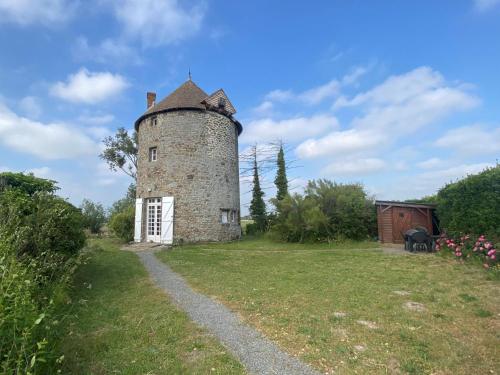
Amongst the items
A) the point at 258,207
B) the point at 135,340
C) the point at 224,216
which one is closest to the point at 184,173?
the point at 224,216

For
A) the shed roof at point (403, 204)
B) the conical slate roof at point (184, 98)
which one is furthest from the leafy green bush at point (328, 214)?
the conical slate roof at point (184, 98)

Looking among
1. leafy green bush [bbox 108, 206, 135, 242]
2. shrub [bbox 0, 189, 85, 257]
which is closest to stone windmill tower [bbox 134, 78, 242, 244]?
leafy green bush [bbox 108, 206, 135, 242]

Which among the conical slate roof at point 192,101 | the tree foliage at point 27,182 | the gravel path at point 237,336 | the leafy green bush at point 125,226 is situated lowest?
the gravel path at point 237,336

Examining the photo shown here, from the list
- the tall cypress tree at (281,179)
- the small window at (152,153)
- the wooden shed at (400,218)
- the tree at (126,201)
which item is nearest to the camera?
the wooden shed at (400,218)

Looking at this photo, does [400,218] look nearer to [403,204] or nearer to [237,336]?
[403,204]

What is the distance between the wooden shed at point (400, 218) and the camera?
13.3 meters

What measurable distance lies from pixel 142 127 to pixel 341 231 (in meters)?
12.5

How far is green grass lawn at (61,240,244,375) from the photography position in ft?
10.3

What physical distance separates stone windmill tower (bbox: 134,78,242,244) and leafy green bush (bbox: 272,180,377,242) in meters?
3.77

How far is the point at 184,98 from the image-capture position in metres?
16.6

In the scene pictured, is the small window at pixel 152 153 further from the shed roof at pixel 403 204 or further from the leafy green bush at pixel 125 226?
the shed roof at pixel 403 204

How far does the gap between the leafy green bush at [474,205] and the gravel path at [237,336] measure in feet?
27.4

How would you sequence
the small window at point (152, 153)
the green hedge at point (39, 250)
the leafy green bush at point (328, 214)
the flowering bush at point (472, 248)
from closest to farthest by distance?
the green hedge at point (39, 250) → the flowering bush at point (472, 248) → the leafy green bush at point (328, 214) → the small window at point (152, 153)

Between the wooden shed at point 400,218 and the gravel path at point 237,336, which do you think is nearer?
the gravel path at point 237,336
